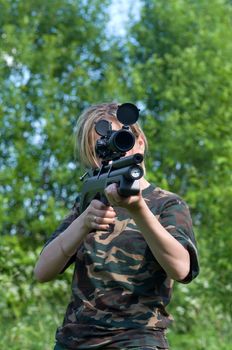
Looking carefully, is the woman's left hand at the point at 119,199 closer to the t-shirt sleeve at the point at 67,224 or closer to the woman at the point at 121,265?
the woman at the point at 121,265

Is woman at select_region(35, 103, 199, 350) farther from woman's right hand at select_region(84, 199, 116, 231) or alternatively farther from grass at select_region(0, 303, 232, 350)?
grass at select_region(0, 303, 232, 350)

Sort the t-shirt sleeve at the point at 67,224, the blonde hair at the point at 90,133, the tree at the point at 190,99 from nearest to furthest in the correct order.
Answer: the blonde hair at the point at 90,133, the t-shirt sleeve at the point at 67,224, the tree at the point at 190,99

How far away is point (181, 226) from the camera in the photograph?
334cm

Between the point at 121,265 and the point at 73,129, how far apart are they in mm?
7229

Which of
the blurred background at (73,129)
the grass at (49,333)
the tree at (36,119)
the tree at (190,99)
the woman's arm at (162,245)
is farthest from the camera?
the tree at (190,99)

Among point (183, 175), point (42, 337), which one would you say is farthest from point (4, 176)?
point (183, 175)

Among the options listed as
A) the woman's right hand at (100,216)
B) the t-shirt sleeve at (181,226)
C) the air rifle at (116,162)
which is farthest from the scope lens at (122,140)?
the t-shirt sleeve at (181,226)

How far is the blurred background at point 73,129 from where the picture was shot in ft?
29.7

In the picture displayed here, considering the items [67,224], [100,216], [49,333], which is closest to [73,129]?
[49,333]

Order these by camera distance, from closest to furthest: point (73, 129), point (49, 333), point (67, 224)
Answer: point (67, 224)
point (49, 333)
point (73, 129)

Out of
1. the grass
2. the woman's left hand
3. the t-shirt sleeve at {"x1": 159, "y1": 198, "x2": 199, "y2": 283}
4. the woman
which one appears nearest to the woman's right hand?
Answer: the woman

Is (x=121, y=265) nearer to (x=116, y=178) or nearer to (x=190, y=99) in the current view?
(x=116, y=178)

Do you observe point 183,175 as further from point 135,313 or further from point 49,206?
point 135,313

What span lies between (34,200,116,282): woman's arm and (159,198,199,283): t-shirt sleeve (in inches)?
11.0
